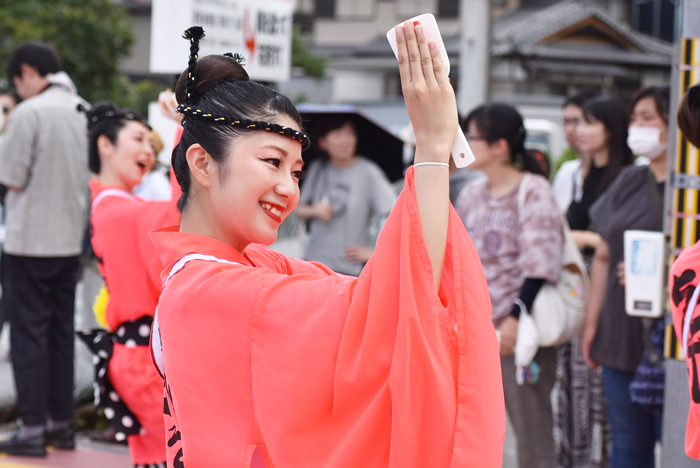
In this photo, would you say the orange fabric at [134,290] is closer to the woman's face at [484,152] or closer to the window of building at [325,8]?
the woman's face at [484,152]

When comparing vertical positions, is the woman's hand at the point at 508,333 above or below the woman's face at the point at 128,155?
below

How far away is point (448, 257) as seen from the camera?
126cm

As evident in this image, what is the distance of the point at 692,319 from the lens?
1958 mm

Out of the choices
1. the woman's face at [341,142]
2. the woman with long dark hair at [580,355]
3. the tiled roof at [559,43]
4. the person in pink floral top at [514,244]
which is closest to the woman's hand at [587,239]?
the woman with long dark hair at [580,355]

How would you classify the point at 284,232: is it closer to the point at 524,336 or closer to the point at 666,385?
the point at 524,336

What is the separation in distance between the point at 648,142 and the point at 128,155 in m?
2.10

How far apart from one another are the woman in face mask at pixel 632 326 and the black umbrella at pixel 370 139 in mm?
1786

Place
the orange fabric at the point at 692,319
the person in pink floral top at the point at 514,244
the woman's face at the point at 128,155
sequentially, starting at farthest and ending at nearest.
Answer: the person in pink floral top at the point at 514,244, the woman's face at the point at 128,155, the orange fabric at the point at 692,319

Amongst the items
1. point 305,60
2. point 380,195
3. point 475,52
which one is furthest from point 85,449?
point 305,60

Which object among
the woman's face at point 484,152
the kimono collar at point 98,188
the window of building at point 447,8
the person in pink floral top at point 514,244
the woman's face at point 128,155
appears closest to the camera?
the kimono collar at point 98,188

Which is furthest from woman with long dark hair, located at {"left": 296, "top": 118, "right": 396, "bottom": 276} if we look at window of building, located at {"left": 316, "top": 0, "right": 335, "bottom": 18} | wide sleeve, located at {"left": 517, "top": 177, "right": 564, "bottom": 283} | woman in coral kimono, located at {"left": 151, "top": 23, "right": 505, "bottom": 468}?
window of building, located at {"left": 316, "top": 0, "right": 335, "bottom": 18}

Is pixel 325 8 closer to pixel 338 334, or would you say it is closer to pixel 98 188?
pixel 98 188

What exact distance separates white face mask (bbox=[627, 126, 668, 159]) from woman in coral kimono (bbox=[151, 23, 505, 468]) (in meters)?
2.22

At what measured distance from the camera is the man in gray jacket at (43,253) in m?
4.12
